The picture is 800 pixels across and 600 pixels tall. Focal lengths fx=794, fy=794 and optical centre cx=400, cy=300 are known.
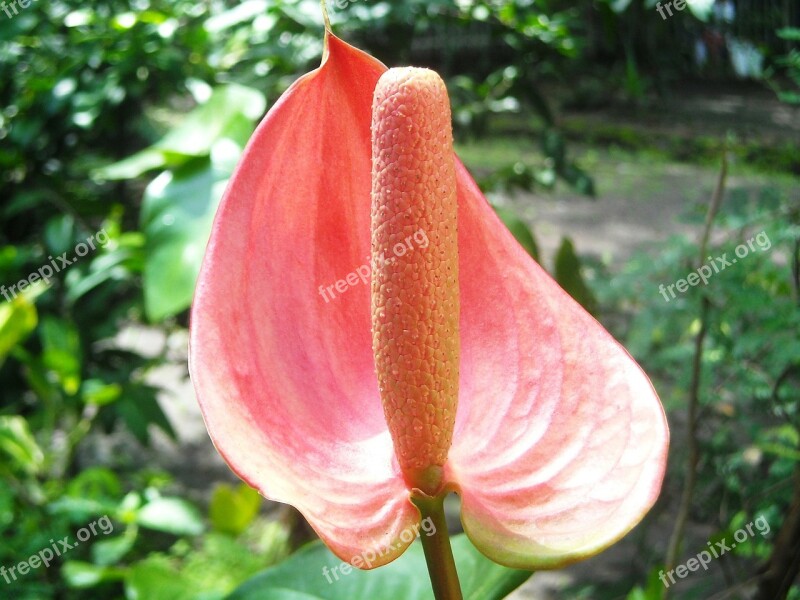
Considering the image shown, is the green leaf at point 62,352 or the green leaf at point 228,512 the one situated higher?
the green leaf at point 62,352

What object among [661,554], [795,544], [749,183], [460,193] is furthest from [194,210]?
[749,183]

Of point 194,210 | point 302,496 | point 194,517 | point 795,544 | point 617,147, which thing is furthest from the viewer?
point 617,147

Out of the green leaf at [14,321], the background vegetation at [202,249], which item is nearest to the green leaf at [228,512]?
the background vegetation at [202,249]

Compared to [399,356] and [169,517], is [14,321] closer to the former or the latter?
[169,517]

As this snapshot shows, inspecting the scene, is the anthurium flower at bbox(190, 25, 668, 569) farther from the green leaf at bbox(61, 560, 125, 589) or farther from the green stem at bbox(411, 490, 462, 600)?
the green leaf at bbox(61, 560, 125, 589)

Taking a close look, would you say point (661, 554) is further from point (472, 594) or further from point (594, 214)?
point (594, 214)

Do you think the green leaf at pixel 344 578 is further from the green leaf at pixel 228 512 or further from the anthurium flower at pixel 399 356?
the green leaf at pixel 228 512
